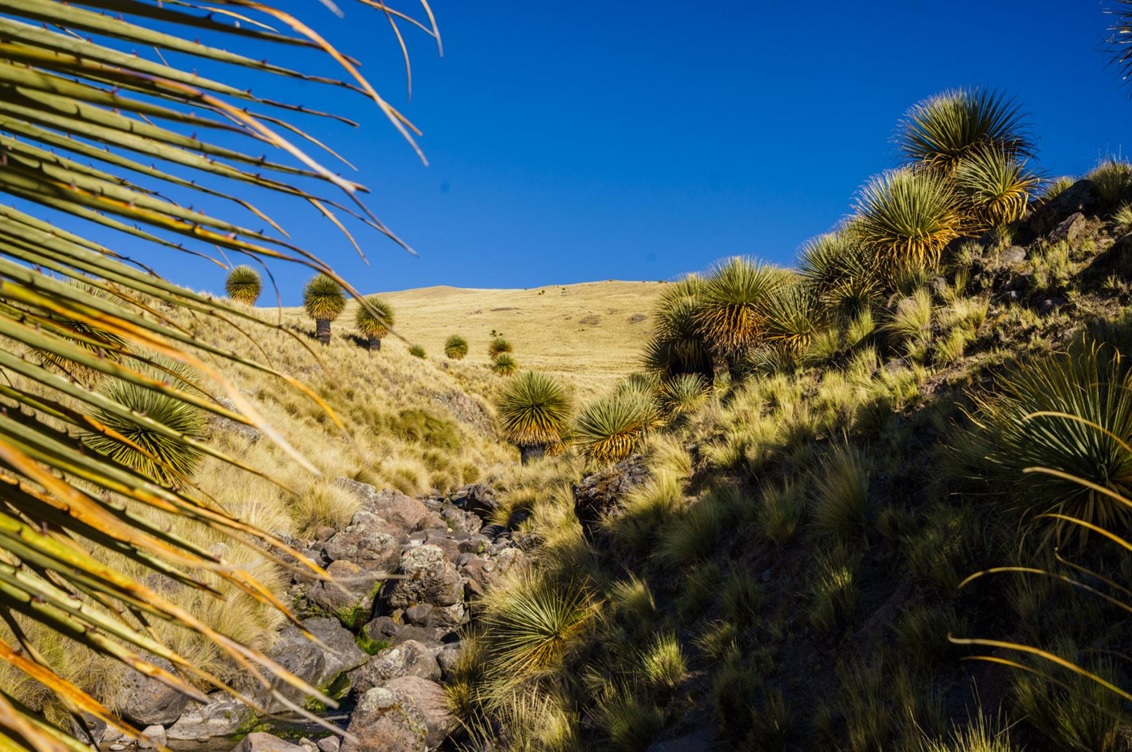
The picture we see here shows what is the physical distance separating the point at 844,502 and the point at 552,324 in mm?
79946

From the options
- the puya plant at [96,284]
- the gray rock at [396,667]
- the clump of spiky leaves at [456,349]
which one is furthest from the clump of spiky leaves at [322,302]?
the puya plant at [96,284]

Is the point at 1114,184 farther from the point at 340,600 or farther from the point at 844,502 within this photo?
the point at 340,600

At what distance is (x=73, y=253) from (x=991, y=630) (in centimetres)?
508

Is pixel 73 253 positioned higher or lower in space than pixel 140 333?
higher

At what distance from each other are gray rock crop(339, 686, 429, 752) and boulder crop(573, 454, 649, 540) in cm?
374

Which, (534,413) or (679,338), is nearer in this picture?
(679,338)

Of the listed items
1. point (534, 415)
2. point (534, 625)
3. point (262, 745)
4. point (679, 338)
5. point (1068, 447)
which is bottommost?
point (262, 745)

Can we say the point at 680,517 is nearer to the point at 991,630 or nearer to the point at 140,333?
the point at 991,630

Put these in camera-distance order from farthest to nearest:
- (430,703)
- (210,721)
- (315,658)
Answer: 1. (315,658)
2. (430,703)
3. (210,721)

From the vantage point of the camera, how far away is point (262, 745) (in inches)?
242

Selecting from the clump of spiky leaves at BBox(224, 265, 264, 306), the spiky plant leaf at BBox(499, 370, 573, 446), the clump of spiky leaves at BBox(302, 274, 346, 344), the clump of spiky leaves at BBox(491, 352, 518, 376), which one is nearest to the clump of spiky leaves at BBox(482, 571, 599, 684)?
the spiky plant leaf at BBox(499, 370, 573, 446)

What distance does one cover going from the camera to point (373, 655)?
8711mm

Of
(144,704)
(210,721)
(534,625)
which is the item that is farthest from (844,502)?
(144,704)

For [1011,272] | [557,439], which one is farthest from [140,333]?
[557,439]
